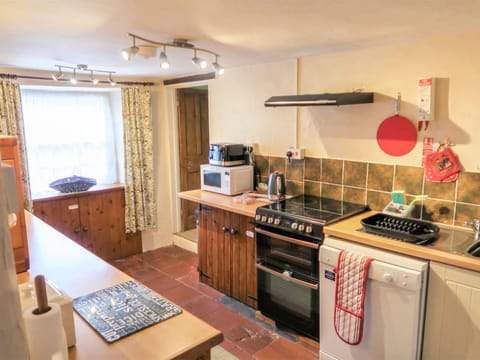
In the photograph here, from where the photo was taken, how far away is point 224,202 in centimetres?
320

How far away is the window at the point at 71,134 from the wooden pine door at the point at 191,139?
788 millimetres

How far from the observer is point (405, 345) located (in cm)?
207

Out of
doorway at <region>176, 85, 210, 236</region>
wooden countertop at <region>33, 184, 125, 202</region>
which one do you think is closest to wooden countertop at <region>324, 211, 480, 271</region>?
doorway at <region>176, 85, 210, 236</region>

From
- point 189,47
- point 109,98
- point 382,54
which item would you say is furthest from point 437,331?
point 109,98

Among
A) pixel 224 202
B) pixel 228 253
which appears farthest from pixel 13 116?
pixel 228 253

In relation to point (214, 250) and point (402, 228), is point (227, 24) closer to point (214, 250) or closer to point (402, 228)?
point (402, 228)

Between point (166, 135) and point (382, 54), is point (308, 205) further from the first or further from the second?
point (166, 135)

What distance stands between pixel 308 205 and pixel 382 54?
127 centimetres

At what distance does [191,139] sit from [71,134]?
147 cm

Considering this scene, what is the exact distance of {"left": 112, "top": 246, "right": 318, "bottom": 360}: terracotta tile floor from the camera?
2652mm

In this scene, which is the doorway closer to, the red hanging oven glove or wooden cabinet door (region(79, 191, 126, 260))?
wooden cabinet door (region(79, 191, 126, 260))

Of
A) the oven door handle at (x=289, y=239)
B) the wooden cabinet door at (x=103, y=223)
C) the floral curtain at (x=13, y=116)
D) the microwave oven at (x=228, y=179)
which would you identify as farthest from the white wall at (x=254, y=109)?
the floral curtain at (x=13, y=116)

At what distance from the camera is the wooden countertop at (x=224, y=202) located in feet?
9.66

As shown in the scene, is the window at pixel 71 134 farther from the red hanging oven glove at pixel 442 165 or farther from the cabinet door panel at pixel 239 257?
the red hanging oven glove at pixel 442 165
